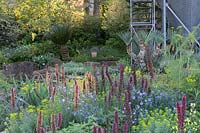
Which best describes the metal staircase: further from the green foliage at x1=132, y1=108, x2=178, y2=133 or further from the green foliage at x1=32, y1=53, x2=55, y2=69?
the green foliage at x1=132, y1=108, x2=178, y2=133

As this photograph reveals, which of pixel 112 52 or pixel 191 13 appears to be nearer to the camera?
pixel 191 13

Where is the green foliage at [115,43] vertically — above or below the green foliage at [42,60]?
above

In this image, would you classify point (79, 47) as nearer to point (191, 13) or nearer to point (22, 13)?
point (22, 13)

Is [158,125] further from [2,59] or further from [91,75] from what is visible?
[2,59]

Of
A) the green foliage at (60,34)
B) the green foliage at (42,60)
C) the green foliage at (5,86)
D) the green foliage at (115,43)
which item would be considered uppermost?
the green foliage at (60,34)

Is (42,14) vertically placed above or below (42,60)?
above

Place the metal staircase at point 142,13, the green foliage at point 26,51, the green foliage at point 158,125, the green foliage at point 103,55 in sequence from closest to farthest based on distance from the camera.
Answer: the green foliage at point 158,125
the metal staircase at point 142,13
the green foliage at point 103,55
the green foliage at point 26,51

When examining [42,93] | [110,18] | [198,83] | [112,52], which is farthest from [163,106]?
[110,18]

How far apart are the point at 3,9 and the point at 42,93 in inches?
337

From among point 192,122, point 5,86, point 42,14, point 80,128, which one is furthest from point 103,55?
point 80,128

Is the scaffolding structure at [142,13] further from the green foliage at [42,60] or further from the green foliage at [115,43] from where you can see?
the green foliage at [42,60]

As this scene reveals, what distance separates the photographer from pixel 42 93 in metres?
4.41

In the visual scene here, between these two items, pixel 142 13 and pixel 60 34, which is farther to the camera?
pixel 60 34

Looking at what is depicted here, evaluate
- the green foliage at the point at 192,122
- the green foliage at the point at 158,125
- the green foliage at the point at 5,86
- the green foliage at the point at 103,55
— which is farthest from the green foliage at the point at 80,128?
the green foliage at the point at 103,55
